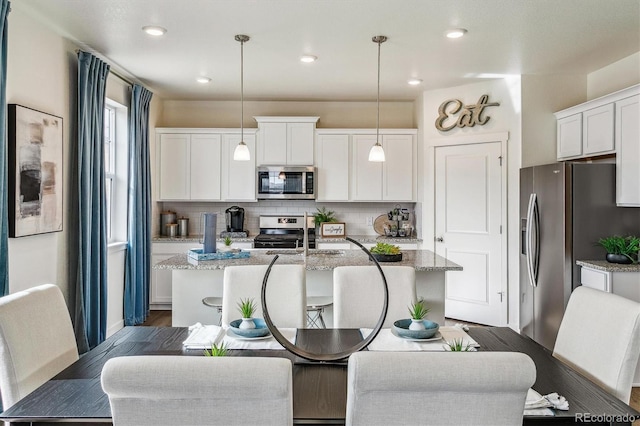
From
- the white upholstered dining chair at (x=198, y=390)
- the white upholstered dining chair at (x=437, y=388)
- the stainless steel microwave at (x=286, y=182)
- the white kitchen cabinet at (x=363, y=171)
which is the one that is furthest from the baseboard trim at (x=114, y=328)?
the white upholstered dining chair at (x=437, y=388)

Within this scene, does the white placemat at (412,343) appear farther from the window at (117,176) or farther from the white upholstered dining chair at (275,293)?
the window at (117,176)

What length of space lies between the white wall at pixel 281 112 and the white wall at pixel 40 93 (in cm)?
241

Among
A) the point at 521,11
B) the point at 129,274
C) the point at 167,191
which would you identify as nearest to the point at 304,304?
the point at 521,11

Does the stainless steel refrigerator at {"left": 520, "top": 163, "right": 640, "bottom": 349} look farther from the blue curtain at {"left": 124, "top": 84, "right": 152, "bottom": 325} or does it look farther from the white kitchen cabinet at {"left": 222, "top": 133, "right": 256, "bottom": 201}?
the blue curtain at {"left": 124, "top": 84, "right": 152, "bottom": 325}

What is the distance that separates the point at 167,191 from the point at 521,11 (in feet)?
14.3

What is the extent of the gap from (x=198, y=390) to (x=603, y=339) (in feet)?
4.85

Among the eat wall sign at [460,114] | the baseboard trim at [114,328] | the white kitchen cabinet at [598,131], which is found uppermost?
the eat wall sign at [460,114]

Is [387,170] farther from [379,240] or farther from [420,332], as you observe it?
[420,332]

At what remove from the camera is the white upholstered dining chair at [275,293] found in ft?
8.50

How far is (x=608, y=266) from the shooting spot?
11.3 feet

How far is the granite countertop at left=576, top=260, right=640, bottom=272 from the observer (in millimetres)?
3398

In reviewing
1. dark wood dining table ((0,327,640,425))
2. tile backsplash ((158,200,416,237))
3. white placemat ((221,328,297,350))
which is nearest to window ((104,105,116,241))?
tile backsplash ((158,200,416,237))

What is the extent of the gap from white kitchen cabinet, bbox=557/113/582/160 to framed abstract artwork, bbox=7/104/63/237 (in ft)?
14.2

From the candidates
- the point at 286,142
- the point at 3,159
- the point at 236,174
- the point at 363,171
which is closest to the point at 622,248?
the point at 363,171
